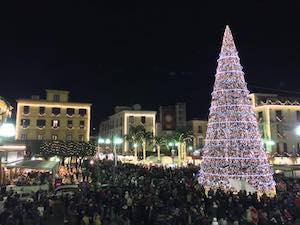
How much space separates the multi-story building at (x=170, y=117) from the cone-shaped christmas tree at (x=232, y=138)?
64763mm

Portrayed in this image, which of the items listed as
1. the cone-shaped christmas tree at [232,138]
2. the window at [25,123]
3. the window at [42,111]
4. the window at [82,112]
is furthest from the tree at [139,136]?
the cone-shaped christmas tree at [232,138]

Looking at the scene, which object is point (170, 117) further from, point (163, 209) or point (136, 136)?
point (163, 209)

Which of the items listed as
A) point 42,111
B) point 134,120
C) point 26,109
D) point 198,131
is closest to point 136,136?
point 134,120

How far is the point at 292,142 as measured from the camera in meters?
56.2

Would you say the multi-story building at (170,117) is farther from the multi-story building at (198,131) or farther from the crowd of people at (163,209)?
the crowd of people at (163,209)

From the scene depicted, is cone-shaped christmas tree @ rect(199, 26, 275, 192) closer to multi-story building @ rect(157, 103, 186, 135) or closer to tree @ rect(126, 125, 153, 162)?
tree @ rect(126, 125, 153, 162)

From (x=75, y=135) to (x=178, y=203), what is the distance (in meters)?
46.3

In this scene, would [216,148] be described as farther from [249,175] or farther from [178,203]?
[178,203]

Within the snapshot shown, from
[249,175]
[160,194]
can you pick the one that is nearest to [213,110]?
[249,175]

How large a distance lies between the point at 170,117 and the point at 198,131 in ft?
41.6

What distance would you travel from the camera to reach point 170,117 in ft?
290

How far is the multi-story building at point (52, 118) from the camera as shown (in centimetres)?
5675

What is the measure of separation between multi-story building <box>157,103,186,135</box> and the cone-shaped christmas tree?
6476cm

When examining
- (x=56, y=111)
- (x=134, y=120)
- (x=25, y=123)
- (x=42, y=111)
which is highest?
(x=56, y=111)
